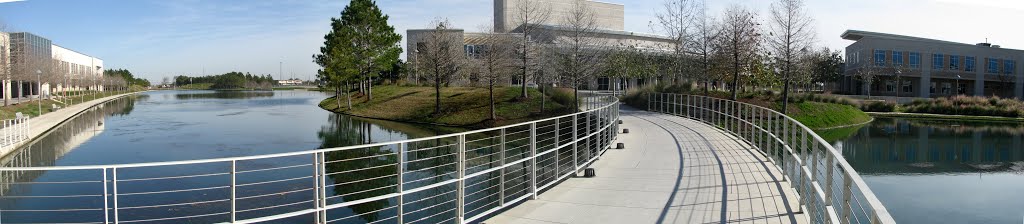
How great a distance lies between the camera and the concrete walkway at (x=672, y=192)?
8195mm

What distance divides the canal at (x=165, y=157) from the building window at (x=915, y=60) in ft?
Result: 173

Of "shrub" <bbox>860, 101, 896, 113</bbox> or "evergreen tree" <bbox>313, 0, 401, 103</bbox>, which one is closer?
"shrub" <bbox>860, 101, 896, 113</bbox>

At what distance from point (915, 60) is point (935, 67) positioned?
7.35ft

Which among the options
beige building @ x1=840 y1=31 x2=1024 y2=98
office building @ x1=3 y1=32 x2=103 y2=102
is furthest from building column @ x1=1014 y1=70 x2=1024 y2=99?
Result: office building @ x1=3 y1=32 x2=103 y2=102

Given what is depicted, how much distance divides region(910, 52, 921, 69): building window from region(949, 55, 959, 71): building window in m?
3.42

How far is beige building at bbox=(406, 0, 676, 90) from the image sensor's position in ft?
125

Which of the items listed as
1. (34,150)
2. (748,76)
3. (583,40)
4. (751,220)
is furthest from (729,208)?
(748,76)

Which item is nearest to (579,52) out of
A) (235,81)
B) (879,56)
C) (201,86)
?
(879,56)

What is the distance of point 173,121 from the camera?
121 feet

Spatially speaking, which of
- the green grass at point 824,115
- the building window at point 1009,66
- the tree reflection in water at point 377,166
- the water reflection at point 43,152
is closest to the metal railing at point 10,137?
the water reflection at point 43,152

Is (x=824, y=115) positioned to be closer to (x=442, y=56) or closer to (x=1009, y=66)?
(x=442, y=56)

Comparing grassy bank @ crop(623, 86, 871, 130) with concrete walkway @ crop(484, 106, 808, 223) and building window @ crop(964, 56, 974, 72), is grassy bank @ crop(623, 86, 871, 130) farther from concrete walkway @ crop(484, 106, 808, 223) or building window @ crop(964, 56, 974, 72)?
building window @ crop(964, 56, 974, 72)

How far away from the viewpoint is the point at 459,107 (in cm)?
3794

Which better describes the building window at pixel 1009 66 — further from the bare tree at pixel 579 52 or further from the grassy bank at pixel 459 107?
the grassy bank at pixel 459 107
